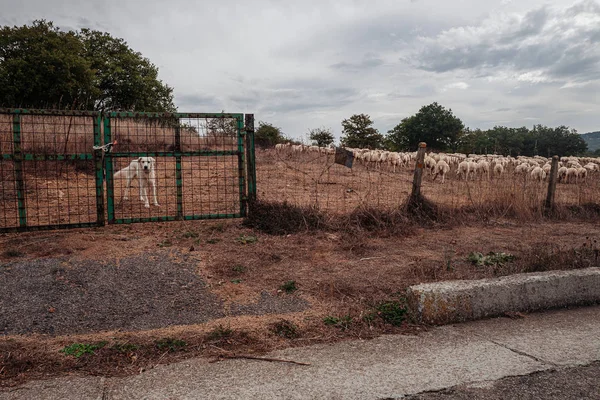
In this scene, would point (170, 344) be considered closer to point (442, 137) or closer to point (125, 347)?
point (125, 347)

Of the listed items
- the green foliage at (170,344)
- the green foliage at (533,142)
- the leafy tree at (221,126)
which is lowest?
the green foliage at (170,344)

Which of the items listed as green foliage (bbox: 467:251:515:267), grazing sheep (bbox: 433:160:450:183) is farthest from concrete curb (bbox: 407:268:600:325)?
grazing sheep (bbox: 433:160:450:183)

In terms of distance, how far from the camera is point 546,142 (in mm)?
65875

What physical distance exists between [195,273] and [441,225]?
525 centimetres

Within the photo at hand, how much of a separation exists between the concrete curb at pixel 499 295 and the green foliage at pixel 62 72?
25.5 meters

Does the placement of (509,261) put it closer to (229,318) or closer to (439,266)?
(439,266)

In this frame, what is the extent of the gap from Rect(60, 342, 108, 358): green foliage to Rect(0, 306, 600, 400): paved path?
1.21ft

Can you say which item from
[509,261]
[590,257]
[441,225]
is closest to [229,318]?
[509,261]

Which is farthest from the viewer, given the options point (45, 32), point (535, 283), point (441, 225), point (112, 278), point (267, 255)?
point (45, 32)

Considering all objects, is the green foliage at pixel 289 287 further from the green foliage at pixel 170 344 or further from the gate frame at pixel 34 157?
the gate frame at pixel 34 157

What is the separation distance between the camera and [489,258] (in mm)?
6289

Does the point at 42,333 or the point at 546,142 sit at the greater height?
the point at 546,142

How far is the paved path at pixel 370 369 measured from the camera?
9.79 feet

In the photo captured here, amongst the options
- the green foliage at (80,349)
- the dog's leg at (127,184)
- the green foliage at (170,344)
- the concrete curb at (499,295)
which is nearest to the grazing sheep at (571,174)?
the concrete curb at (499,295)
